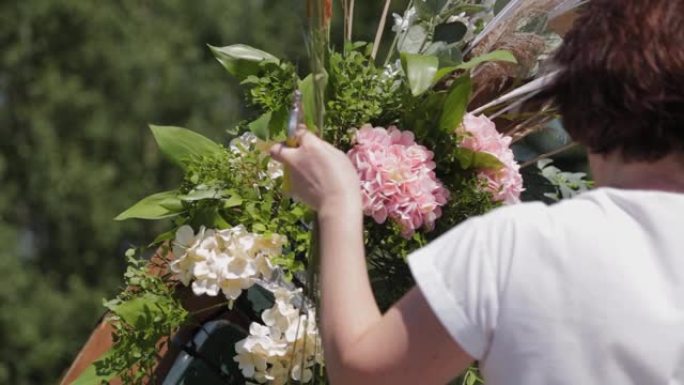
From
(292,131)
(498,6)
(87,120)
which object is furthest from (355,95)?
(87,120)

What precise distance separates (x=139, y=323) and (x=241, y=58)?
44cm

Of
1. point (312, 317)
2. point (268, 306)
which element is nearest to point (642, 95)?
point (312, 317)

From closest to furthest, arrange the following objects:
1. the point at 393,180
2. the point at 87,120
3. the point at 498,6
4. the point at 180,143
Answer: the point at 393,180, the point at 180,143, the point at 498,6, the point at 87,120

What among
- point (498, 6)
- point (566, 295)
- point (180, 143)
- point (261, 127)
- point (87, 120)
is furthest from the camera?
point (87, 120)

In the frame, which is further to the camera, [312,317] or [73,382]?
[73,382]

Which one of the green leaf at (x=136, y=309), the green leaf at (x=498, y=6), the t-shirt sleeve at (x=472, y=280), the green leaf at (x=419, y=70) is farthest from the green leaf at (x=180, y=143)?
the t-shirt sleeve at (x=472, y=280)

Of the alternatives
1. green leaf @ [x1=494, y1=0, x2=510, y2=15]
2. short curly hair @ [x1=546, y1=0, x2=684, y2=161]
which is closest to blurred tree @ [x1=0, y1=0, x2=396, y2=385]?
green leaf @ [x1=494, y1=0, x2=510, y2=15]

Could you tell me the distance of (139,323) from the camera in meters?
2.08

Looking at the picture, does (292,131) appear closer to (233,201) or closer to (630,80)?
(630,80)

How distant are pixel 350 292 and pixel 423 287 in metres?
0.09

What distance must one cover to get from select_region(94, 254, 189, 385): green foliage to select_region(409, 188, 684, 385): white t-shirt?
33.6 inches

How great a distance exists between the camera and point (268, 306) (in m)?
2.15

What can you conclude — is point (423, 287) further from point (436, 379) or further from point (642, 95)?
point (642, 95)

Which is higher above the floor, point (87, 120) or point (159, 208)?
point (159, 208)
